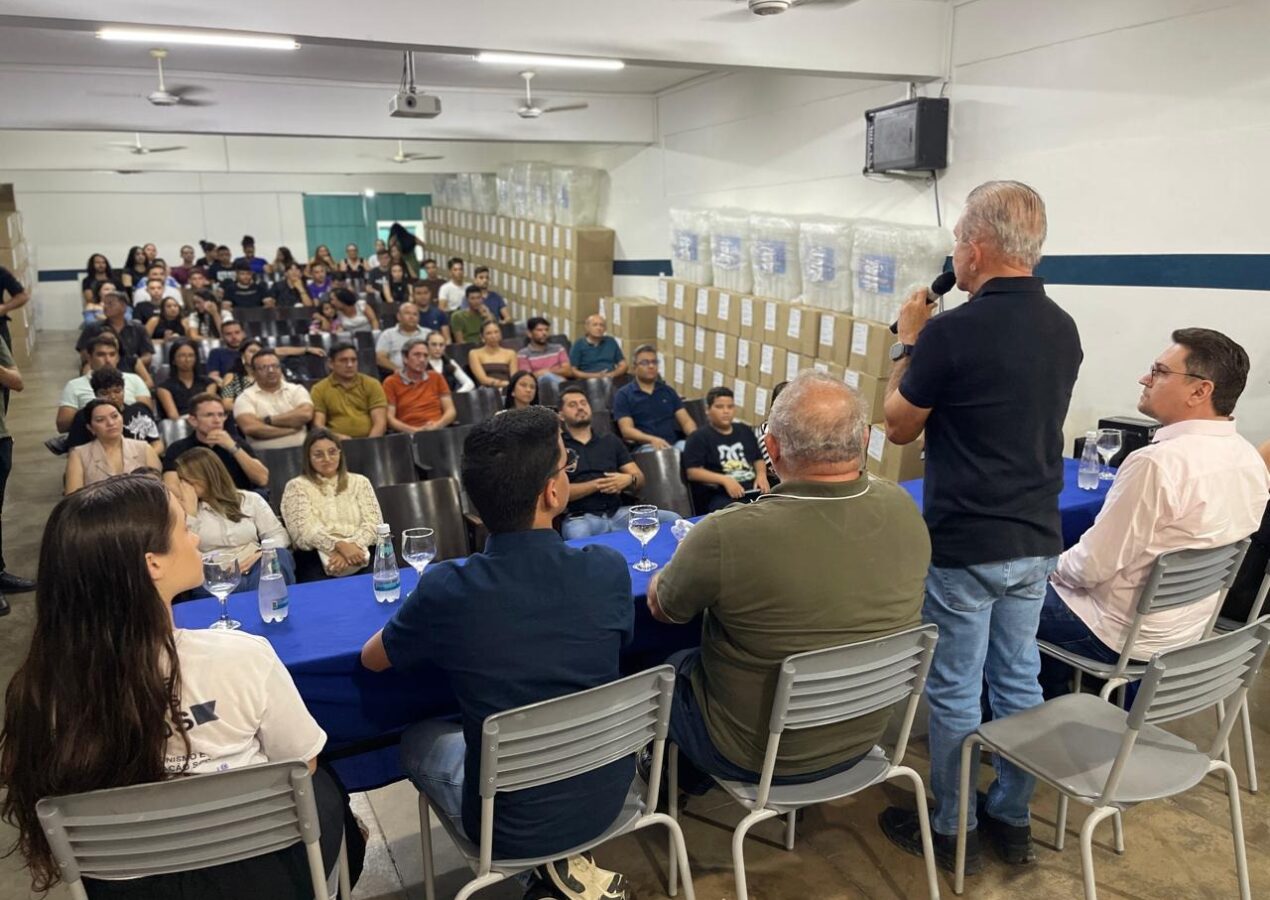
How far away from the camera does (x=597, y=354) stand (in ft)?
23.3

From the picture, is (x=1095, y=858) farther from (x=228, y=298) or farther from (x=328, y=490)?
(x=228, y=298)

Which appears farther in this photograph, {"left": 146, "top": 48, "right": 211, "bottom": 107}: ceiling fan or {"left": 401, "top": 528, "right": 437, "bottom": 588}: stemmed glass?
{"left": 146, "top": 48, "right": 211, "bottom": 107}: ceiling fan

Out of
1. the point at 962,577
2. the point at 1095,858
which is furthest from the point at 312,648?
the point at 1095,858

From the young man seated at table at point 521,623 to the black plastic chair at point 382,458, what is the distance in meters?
2.59

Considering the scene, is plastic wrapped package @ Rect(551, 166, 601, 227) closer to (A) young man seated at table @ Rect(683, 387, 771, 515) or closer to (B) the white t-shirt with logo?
(A) young man seated at table @ Rect(683, 387, 771, 515)

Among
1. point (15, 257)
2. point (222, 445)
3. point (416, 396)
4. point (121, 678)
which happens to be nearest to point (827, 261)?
point (416, 396)

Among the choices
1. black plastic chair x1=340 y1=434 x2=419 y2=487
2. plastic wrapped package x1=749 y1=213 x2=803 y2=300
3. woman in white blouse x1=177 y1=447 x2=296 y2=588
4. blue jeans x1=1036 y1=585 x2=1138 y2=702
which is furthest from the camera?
plastic wrapped package x1=749 y1=213 x2=803 y2=300

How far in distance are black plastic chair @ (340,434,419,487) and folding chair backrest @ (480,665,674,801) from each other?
2828 mm

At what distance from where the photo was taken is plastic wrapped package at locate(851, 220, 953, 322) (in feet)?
16.0

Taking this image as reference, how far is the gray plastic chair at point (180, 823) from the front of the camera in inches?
54.2

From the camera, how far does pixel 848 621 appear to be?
1858 mm

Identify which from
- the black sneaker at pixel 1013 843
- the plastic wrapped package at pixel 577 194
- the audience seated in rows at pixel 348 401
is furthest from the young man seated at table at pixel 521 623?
the plastic wrapped package at pixel 577 194

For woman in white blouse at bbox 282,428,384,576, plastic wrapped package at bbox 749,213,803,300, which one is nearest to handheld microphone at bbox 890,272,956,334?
woman in white blouse at bbox 282,428,384,576

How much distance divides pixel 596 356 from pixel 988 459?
5156 millimetres
